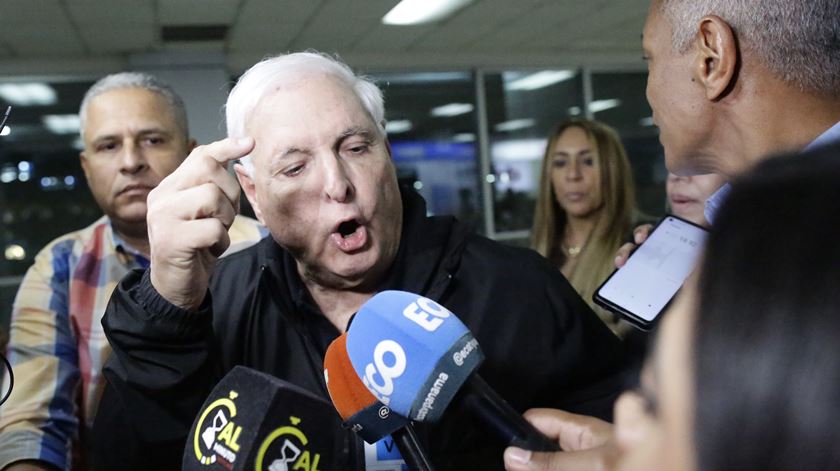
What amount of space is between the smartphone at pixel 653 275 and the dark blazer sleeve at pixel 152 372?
80 centimetres

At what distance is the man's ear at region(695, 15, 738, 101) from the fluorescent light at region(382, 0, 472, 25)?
16.5ft

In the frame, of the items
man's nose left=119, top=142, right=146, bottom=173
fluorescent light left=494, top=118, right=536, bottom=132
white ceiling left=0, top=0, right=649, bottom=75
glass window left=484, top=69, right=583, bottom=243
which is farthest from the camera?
fluorescent light left=494, top=118, right=536, bottom=132

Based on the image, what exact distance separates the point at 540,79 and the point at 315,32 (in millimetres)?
2825

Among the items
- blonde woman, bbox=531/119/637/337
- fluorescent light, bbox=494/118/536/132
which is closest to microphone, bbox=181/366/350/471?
blonde woman, bbox=531/119/637/337

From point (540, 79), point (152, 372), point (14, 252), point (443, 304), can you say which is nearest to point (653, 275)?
point (443, 304)

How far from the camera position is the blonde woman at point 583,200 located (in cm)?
257

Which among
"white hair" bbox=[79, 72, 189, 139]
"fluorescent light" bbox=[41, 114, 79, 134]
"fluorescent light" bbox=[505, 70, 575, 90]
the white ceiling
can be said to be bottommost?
"white hair" bbox=[79, 72, 189, 139]

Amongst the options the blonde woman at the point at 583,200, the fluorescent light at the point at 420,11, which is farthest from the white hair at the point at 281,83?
the fluorescent light at the point at 420,11

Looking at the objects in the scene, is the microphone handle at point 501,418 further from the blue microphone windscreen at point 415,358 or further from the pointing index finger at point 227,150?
the pointing index finger at point 227,150

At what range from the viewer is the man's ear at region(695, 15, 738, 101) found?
40.0 inches

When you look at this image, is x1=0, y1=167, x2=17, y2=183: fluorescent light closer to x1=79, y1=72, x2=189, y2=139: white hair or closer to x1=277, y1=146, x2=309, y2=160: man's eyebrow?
x1=79, y1=72, x2=189, y2=139: white hair

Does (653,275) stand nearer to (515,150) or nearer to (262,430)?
(262,430)

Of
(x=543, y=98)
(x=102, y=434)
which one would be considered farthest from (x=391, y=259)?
(x=543, y=98)

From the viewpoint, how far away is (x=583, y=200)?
2764 millimetres
